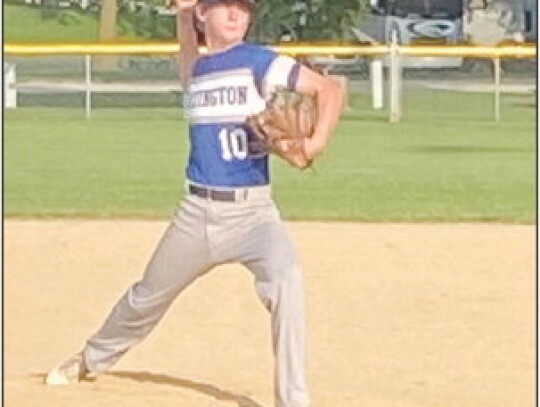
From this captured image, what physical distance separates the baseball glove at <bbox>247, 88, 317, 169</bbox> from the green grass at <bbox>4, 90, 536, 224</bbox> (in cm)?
795

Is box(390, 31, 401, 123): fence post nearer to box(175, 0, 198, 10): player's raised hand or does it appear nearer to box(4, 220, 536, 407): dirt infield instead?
box(4, 220, 536, 407): dirt infield

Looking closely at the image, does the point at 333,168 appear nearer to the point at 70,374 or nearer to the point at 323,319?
the point at 323,319

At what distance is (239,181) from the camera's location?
693 centimetres

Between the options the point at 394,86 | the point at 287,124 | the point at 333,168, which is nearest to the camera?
the point at 287,124

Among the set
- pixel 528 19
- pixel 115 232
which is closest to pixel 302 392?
pixel 115 232

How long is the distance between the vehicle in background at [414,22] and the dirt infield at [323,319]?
29512mm

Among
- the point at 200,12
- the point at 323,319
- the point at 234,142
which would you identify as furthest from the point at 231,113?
the point at 323,319

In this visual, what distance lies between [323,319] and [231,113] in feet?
11.5

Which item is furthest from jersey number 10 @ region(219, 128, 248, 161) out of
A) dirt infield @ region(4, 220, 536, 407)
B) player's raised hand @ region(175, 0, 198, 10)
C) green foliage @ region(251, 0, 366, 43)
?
green foliage @ region(251, 0, 366, 43)

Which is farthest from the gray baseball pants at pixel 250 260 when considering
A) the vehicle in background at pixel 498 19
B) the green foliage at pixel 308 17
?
the vehicle in background at pixel 498 19

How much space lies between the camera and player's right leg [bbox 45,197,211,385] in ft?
23.1

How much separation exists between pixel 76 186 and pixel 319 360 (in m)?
8.67

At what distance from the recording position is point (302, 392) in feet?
22.5

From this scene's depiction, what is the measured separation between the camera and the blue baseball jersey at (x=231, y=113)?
685 cm
